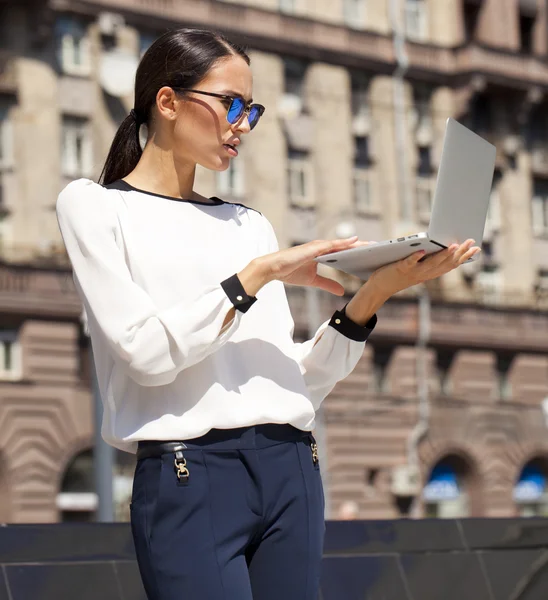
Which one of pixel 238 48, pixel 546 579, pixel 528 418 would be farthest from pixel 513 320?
pixel 238 48

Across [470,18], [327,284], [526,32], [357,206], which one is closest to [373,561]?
[327,284]

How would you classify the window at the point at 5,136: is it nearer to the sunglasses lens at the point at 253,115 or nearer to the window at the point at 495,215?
the window at the point at 495,215

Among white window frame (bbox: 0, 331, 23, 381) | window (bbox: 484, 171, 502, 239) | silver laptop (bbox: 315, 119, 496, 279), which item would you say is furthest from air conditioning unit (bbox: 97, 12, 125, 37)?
silver laptop (bbox: 315, 119, 496, 279)

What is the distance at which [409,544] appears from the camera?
4.46 m

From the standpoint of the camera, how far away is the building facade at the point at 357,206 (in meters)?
27.2

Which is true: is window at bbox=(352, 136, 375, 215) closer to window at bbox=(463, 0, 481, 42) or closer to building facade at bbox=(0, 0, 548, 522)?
building facade at bbox=(0, 0, 548, 522)

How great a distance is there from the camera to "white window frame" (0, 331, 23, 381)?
2691 centimetres

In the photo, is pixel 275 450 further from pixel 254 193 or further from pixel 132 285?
pixel 254 193

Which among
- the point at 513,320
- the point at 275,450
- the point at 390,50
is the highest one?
the point at 390,50

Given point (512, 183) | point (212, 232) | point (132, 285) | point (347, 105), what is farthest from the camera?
point (512, 183)

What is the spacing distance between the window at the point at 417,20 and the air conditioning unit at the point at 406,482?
10.5 meters

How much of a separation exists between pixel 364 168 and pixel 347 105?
1.47 meters

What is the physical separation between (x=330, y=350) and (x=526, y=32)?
36.6 metres

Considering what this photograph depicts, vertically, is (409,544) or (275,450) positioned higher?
(275,450)
